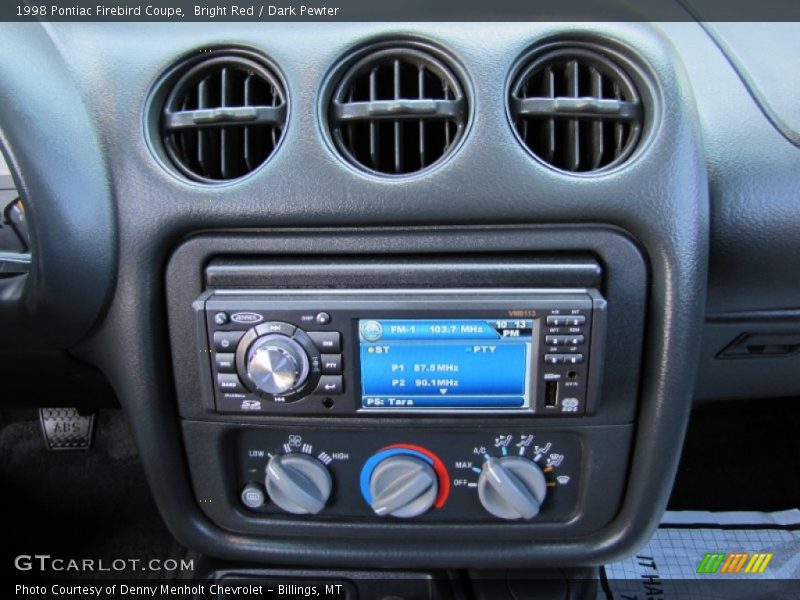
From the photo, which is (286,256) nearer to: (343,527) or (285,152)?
→ (285,152)

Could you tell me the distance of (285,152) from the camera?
70 cm

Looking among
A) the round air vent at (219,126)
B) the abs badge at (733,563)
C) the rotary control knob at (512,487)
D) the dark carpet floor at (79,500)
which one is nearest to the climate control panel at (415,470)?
the rotary control knob at (512,487)

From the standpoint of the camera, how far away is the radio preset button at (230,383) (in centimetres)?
73

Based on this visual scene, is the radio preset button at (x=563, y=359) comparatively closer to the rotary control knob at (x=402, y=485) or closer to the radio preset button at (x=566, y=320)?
the radio preset button at (x=566, y=320)

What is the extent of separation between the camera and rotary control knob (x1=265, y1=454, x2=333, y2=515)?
30.9 inches

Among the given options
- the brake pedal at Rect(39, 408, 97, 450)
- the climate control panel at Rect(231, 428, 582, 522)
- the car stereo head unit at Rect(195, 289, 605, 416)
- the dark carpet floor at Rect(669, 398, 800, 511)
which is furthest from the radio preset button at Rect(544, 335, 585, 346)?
the brake pedal at Rect(39, 408, 97, 450)

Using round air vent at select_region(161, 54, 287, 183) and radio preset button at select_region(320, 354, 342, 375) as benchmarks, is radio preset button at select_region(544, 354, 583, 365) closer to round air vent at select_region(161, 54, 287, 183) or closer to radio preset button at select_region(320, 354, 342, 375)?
radio preset button at select_region(320, 354, 342, 375)

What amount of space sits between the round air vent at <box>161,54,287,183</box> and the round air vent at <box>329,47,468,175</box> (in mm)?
70

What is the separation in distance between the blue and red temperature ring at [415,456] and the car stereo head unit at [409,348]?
3.0 inches

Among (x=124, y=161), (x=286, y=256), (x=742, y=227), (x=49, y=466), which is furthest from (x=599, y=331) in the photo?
(x=49, y=466)

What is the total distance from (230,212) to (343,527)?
0.40 metres

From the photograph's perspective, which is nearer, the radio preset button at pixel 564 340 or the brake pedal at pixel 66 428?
the radio preset button at pixel 564 340

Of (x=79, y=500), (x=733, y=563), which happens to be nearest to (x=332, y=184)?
(x=733, y=563)

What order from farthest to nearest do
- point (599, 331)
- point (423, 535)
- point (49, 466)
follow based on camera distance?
1. point (49, 466)
2. point (423, 535)
3. point (599, 331)
